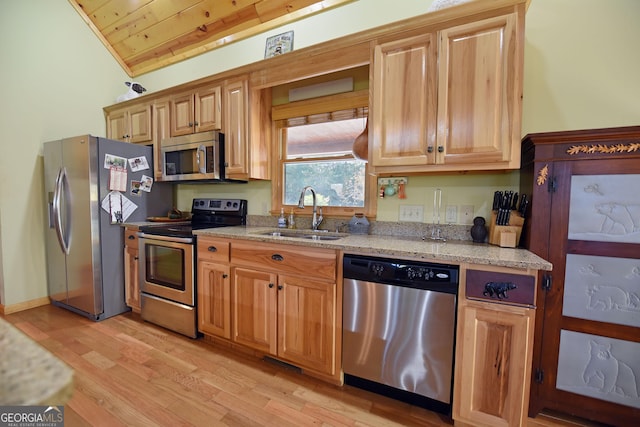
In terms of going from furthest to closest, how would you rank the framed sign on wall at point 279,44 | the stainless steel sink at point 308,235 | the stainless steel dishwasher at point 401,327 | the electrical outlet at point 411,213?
the framed sign on wall at point 279,44
the stainless steel sink at point 308,235
the electrical outlet at point 411,213
the stainless steel dishwasher at point 401,327

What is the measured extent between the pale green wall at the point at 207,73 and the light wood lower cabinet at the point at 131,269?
734mm

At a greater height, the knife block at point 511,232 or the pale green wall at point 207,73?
the pale green wall at point 207,73

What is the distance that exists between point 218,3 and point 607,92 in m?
3.17

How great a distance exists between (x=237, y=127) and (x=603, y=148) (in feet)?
8.11

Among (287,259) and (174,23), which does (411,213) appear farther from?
(174,23)

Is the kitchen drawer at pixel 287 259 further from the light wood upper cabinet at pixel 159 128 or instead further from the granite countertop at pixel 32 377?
the light wood upper cabinet at pixel 159 128

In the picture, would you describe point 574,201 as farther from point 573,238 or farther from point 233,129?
point 233,129

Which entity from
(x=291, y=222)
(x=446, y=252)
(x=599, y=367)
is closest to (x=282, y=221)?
(x=291, y=222)

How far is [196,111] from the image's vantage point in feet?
8.64

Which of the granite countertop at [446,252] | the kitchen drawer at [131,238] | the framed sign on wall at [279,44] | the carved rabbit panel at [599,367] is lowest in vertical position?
the carved rabbit panel at [599,367]

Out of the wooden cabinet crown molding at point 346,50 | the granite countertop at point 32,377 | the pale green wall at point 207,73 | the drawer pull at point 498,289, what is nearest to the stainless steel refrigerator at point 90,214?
the pale green wall at point 207,73

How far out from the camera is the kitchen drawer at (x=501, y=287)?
126cm

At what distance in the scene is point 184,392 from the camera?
1.68 metres

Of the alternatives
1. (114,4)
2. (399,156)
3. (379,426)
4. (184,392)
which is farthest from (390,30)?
(114,4)
